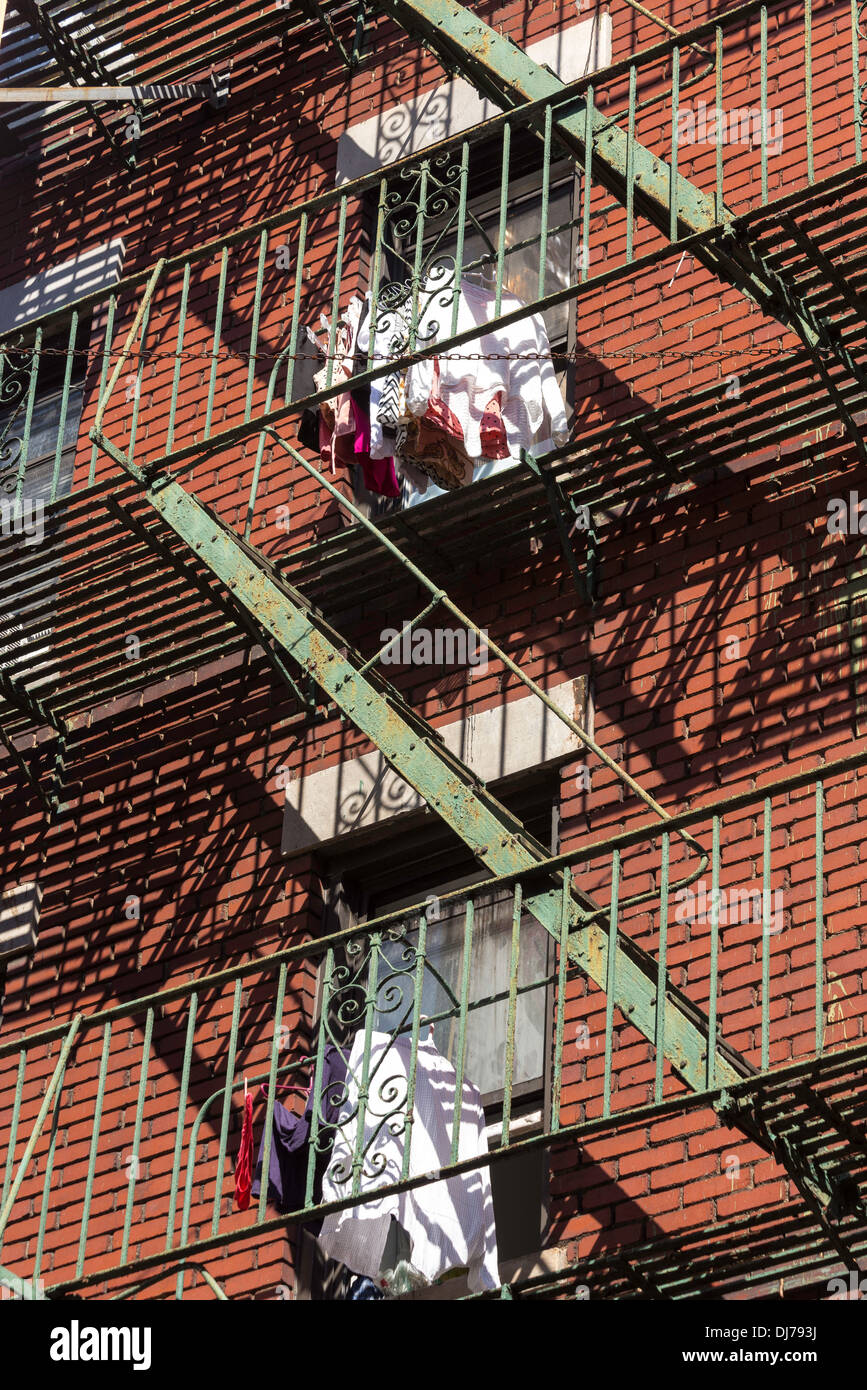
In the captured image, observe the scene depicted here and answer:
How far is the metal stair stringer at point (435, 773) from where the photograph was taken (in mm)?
9281

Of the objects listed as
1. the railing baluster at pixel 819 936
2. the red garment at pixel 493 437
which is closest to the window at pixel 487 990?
the red garment at pixel 493 437

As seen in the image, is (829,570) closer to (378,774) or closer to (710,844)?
(710,844)

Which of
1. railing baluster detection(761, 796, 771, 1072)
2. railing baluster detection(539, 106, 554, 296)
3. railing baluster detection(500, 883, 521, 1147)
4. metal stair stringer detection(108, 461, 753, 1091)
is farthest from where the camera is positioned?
railing baluster detection(539, 106, 554, 296)

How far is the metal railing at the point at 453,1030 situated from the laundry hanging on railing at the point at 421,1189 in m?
0.06

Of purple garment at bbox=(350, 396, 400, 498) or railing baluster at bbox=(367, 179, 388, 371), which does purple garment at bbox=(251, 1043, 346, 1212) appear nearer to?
purple garment at bbox=(350, 396, 400, 498)

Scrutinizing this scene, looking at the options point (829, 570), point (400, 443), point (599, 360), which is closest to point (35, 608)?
point (400, 443)

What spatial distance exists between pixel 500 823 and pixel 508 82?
4.25m

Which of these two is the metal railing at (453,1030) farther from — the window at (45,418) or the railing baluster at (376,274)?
the window at (45,418)

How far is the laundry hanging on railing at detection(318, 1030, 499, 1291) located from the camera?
9734 millimetres

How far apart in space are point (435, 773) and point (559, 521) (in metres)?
1.71

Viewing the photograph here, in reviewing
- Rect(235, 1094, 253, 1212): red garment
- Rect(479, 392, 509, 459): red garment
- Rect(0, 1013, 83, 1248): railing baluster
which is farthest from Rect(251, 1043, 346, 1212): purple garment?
Rect(479, 392, 509, 459): red garment

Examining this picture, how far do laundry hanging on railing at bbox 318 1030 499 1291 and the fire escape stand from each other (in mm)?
329

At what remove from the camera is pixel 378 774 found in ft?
38.7

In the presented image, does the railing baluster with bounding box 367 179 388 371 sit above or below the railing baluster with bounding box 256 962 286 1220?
above
